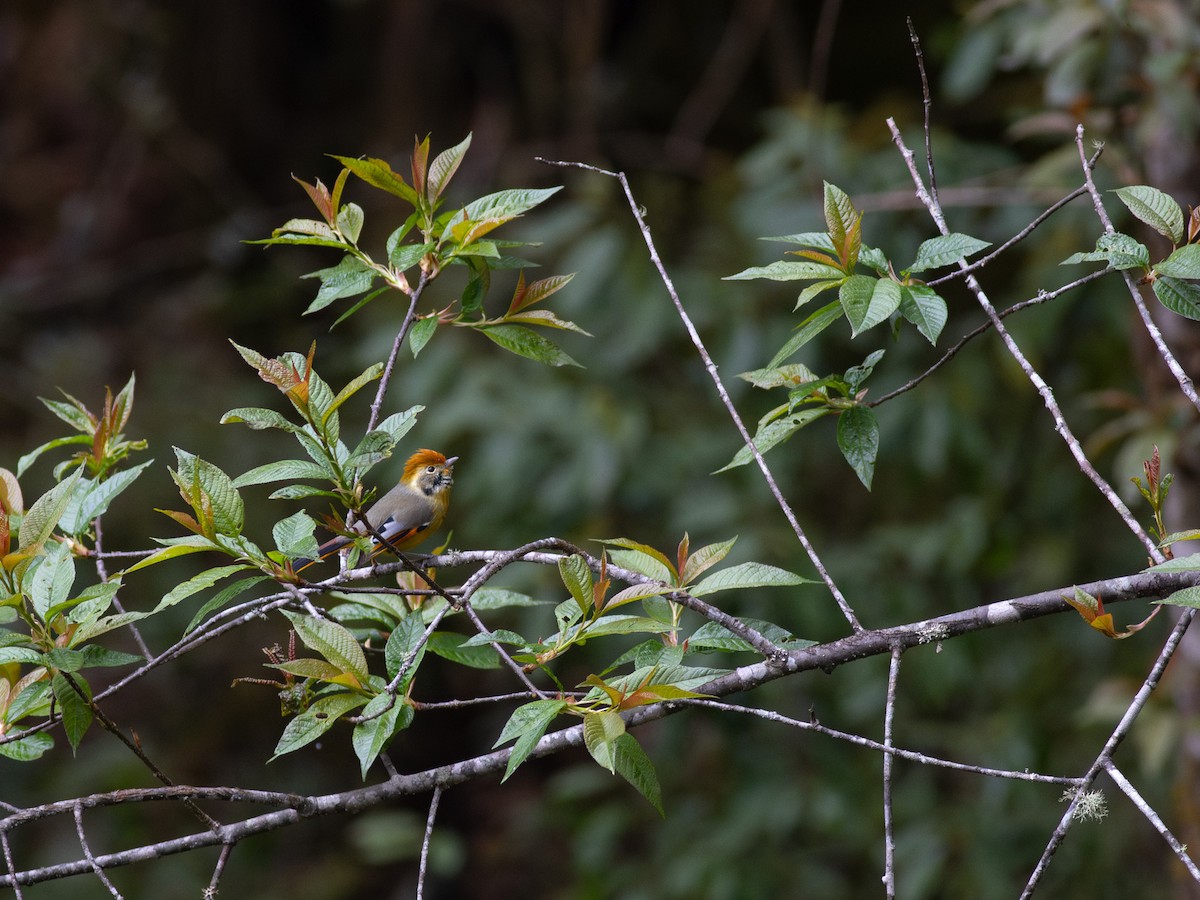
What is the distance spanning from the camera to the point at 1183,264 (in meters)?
1.85

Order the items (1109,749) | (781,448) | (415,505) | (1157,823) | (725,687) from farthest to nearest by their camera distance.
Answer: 1. (781,448)
2. (415,505)
3. (725,687)
4. (1109,749)
5. (1157,823)

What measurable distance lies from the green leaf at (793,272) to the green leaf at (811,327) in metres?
0.06

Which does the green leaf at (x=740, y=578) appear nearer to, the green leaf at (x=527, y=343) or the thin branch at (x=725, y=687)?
the thin branch at (x=725, y=687)

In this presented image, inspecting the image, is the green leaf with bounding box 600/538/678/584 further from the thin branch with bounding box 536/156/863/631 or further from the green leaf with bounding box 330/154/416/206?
the green leaf with bounding box 330/154/416/206

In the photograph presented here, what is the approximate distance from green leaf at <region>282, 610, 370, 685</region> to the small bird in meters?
1.90

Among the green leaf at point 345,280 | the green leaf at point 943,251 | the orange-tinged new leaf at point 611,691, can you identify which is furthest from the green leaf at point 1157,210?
the green leaf at point 345,280

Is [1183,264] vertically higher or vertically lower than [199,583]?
higher

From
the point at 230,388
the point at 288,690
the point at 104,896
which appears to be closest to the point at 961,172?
the point at 288,690

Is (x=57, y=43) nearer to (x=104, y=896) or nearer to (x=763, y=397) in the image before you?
(x=104, y=896)

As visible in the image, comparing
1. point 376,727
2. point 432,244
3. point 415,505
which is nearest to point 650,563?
point 376,727

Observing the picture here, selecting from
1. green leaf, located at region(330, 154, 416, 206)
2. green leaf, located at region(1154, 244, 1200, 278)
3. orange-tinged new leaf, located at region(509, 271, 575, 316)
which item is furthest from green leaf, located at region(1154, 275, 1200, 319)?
green leaf, located at region(330, 154, 416, 206)

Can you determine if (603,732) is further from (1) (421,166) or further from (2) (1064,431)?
(1) (421,166)

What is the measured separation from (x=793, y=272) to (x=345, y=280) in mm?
799

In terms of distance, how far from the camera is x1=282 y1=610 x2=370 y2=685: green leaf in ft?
6.15
